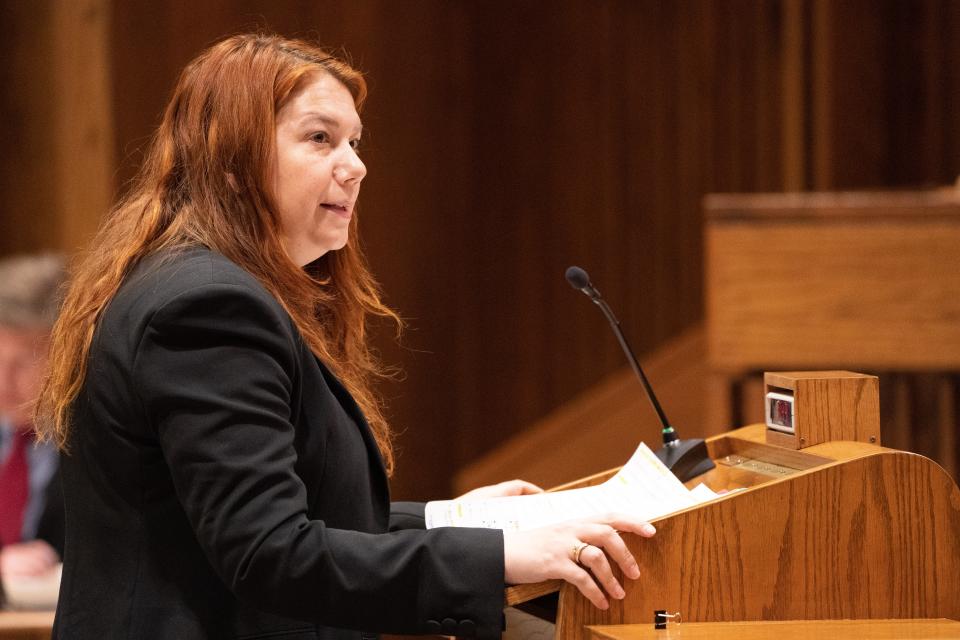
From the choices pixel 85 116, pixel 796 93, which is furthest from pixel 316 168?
pixel 796 93

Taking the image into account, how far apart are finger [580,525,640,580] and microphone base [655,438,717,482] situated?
432mm

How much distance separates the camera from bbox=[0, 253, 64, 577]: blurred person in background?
118 inches

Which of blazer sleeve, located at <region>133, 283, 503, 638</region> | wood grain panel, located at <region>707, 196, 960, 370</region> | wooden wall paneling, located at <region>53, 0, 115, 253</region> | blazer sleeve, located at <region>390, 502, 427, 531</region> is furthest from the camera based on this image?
wooden wall paneling, located at <region>53, 0, 115, 253</region>

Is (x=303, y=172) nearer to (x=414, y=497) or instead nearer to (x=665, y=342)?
(x=414, y=497)

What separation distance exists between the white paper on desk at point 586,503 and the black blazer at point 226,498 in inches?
7.6

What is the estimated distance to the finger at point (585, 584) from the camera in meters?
1.48

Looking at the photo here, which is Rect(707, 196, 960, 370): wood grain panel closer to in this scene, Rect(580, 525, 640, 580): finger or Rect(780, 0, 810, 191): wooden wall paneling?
Rect(780, 0, 810, 191): wooden wall paneling

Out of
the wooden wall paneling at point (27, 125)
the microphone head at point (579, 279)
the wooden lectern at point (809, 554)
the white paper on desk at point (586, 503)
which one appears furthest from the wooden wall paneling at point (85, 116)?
the wooden lectern at point (809, 554)

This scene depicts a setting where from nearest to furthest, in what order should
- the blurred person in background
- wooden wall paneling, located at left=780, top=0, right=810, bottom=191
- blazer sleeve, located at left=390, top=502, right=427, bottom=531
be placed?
blazer sleeve, located at left=390, top=502, right=427, bottom=531
the blurred person in background
wooden wall paneling, located at left=780, top=0, right=810, bottom=191

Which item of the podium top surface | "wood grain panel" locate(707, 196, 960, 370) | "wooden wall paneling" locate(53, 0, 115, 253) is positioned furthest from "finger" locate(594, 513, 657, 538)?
"wooden wall paneling" locate(53, 0, 115, 253)

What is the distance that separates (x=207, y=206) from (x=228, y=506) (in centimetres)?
42

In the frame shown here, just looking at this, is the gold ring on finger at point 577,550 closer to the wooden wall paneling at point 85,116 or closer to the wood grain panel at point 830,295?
the wood grain panel at point 830,295

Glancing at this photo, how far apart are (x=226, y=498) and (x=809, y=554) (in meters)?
0.68

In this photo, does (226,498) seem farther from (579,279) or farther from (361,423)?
(579,279)
